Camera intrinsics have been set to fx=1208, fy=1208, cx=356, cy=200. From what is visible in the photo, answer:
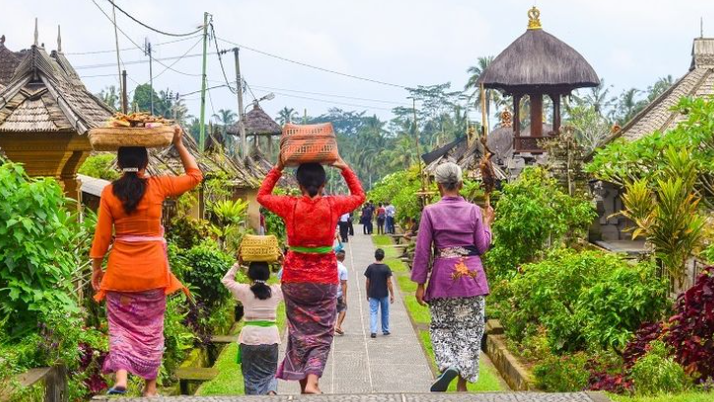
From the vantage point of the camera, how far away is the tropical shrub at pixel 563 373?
1209cm

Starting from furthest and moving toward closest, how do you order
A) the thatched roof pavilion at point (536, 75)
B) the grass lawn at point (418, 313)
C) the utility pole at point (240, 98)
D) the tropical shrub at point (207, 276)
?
the utility pole at point (240, 98) → the thatched roof pavilion at point (536, 75) → the tropical shrub at point (207, 276) → the grass lawn at point (418, 313)

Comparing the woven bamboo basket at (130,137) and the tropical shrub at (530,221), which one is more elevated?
the woven bamboo basket at (130,137)

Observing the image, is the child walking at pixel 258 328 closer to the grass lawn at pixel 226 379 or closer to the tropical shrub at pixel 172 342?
the tropical shrub at pixel 172 342

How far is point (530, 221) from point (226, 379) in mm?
6472

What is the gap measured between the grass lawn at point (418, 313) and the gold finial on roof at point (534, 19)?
8.11m

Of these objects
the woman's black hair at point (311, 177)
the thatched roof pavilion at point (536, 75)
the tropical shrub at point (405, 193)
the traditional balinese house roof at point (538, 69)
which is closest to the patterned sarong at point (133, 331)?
the woman's black hair at point (311, 177)

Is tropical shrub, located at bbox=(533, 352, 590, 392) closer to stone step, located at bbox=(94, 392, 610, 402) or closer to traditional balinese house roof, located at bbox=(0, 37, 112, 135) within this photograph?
stone step, located at bbox=(94, 392, 610, 402)

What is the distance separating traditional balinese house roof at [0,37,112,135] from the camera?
568 inches

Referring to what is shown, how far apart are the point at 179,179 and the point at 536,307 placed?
7233mm

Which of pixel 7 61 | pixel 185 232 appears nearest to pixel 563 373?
pixel 185 232

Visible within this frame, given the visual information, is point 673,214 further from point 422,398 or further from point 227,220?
point 227,220

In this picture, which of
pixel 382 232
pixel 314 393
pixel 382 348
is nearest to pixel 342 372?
pixel 382 348

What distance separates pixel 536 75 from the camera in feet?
109

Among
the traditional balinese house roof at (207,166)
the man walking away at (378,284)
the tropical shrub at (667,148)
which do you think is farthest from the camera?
the traditional balinese house roof at (207,166)
